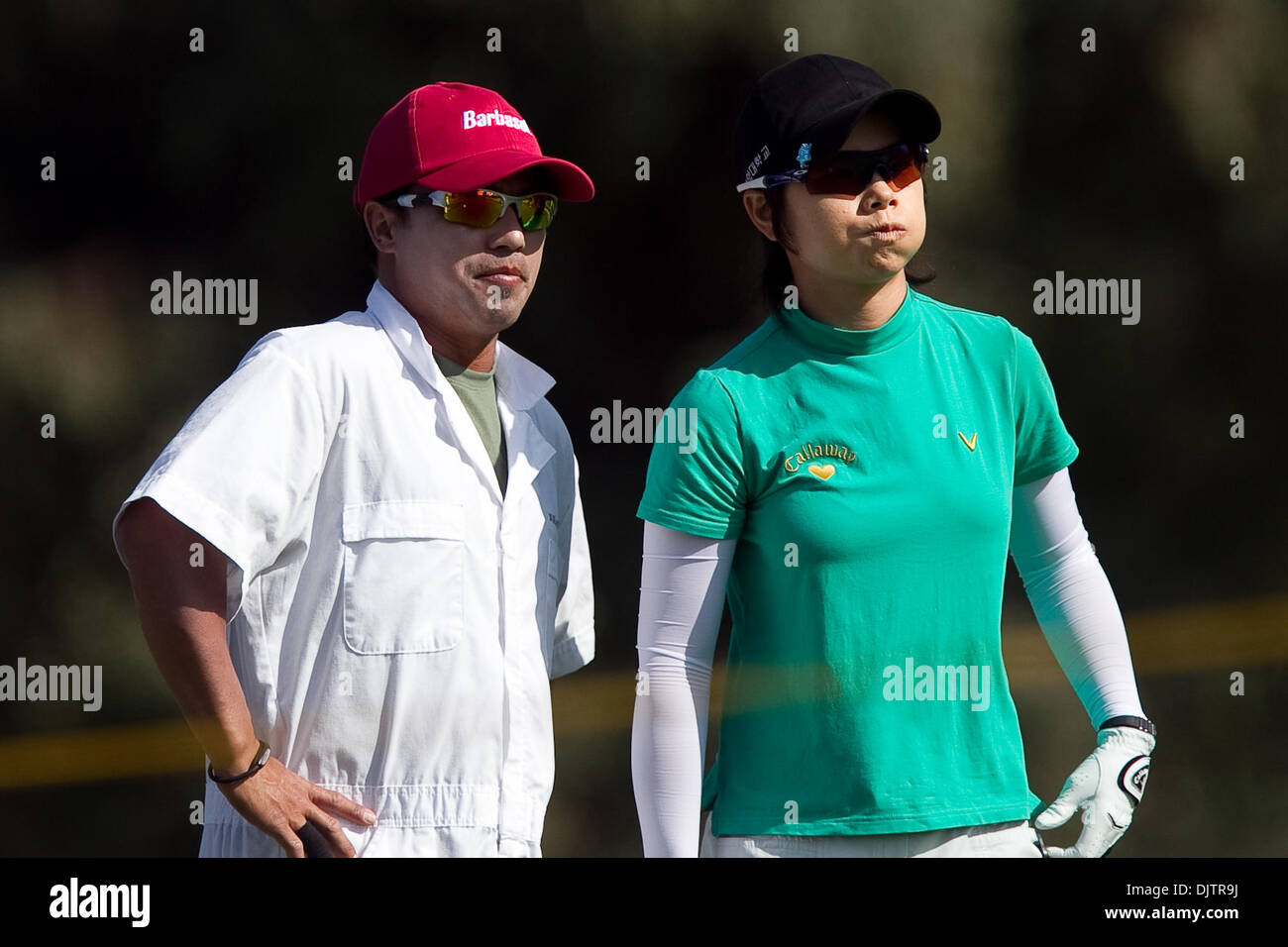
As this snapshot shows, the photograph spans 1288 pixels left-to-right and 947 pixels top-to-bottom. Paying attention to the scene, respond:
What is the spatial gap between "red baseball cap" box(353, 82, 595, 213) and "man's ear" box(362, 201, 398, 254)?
0.02 m

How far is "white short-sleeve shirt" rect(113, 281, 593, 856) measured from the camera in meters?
2.83

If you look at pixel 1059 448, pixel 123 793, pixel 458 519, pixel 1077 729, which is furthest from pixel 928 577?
pixel 123 793

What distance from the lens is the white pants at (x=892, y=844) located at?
108 inches

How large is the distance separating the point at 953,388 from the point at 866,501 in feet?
0.88

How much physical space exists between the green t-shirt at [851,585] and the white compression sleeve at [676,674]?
5 centimetres

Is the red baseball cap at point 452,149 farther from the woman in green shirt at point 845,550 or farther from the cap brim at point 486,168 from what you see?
the woman in green shirt at point 845,550

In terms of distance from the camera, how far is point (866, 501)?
8.96ft

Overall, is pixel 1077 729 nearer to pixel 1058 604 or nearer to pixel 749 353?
pixel 1058 604

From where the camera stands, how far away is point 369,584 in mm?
2887

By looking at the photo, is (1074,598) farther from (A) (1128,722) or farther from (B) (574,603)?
(B) (574,603)

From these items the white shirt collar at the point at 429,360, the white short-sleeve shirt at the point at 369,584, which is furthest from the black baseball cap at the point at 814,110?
the white short-sleeve shirt at the point at 369,584

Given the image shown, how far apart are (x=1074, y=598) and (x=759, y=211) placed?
2.76 ft

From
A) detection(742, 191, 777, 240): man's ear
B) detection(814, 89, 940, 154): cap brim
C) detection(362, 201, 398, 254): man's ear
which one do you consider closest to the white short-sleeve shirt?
detection(362, 201, 398, 254): man's ear

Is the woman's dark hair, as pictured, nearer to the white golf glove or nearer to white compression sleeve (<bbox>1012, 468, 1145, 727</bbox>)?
white compression sleeve (<bbox>1012, 468, 1145, 727</bbox>)
